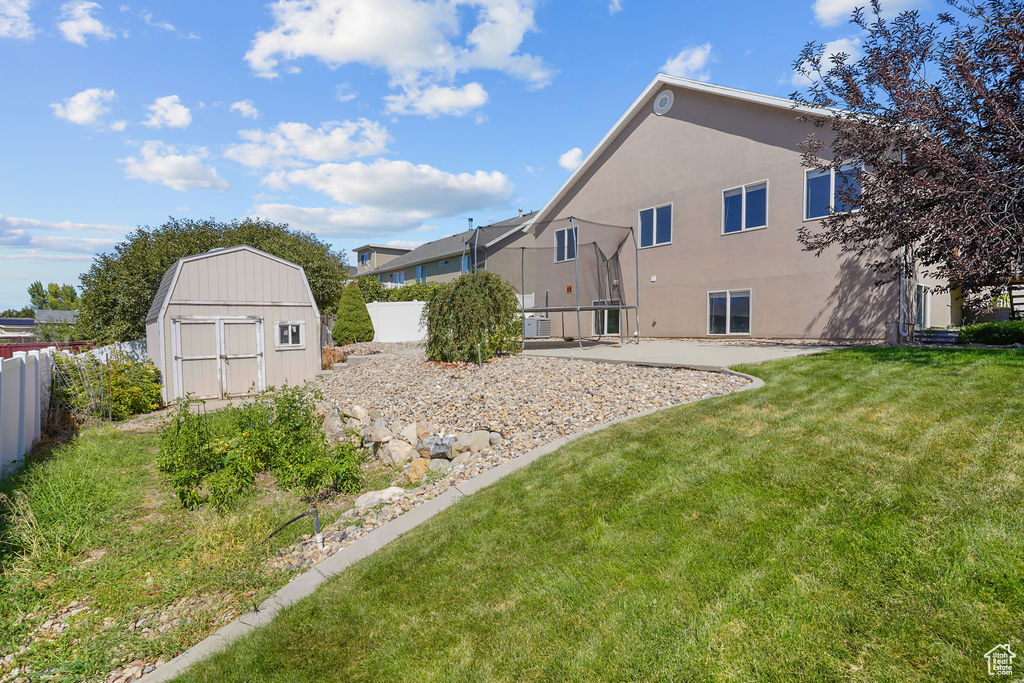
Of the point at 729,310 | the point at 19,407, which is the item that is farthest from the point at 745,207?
the point at 19,407

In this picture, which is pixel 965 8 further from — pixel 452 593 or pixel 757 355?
pixel 452 593

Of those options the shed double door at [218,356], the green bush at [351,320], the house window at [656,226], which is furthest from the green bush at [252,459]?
the green bush at [351,320]

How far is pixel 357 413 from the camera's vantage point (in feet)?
26.7

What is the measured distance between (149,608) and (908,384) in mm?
7110

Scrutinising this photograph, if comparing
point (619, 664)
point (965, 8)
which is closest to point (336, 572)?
point (619, 664)

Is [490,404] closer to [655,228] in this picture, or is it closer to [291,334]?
[291,334]

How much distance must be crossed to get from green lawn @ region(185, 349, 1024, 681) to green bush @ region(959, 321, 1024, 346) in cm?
823

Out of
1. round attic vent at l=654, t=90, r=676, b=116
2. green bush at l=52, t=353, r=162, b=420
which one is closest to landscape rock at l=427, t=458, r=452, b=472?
green bush at l=52, t=353, r=162, b=420

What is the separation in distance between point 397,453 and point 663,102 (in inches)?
583

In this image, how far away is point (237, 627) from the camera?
2.92 metres

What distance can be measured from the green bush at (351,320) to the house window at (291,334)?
9.72 m

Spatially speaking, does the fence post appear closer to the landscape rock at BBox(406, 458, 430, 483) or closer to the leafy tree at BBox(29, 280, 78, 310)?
the landscape rock at BBox(406, 458, 430, 483)

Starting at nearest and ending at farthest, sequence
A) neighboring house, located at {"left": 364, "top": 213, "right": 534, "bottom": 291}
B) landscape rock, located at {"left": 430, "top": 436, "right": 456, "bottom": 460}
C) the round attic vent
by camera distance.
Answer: landscape rock, located at {"left": 430, "top": 436, "right": 456, "bottom": 460}
the round attic vent
neighboring house, located at {"left": 364, "top": 213, "right": 534, "bottom": 291}

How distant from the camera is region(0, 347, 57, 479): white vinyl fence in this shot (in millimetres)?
5352
